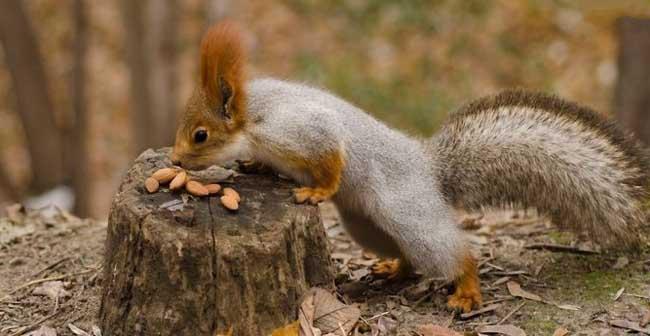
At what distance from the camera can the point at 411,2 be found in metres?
9.16

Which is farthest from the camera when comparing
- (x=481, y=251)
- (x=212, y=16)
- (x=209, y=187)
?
(x=212, y=16)

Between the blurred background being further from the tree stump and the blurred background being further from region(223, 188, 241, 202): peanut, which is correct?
the tree stump

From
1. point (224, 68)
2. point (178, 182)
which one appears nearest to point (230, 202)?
point (178, 182)

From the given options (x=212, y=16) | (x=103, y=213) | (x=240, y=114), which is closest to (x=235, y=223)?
(x=240, y=114)

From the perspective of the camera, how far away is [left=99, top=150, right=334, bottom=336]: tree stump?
2.74 metres

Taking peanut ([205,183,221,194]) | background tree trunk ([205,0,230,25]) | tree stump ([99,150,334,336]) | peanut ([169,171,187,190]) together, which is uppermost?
background tree trunk ([205,0,230,25])

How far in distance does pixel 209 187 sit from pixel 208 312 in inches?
17.1

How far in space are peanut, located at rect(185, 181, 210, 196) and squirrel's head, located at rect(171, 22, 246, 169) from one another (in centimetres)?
13

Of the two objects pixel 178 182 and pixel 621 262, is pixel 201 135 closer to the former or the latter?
pixel 178 182

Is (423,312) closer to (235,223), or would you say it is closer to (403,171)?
(403,171)

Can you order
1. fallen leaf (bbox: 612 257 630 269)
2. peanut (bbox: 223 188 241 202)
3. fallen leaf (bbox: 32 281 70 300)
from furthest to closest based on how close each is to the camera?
fallen leaf (bbox: 612 257 630 269) → fallen leaf (bbox: 32 281 70 300) → peanut (bbox: 223 188 241 202)

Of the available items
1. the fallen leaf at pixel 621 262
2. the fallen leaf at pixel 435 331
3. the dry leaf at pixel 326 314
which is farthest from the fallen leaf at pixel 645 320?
the dry leaf at pixel 326 314

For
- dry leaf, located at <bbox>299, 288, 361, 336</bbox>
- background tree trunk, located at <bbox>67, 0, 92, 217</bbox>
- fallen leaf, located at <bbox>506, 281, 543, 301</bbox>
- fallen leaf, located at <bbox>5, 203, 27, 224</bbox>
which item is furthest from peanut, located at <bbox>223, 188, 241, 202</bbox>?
background tree trunk, located at <bbox>67, 0, 92, 217</bbox>

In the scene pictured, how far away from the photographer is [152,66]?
6.72 metres
